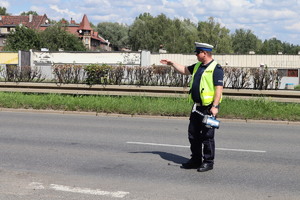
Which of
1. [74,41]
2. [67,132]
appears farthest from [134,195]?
[74,41]

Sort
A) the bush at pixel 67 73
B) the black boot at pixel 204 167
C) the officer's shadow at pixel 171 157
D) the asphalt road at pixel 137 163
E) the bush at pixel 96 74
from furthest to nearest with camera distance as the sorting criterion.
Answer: the bush at pixel 67 73 < the bush at pixel 96 74 < the officer's shadow at pixel 171 157 < the black boot at pixel 204 167 < the asphalt road at pixel 137 163

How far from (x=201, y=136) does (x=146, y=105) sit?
7621 mm

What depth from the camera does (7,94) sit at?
1638 cm

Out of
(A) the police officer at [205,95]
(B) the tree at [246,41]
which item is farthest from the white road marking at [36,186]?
(B) the tree at [246,41]

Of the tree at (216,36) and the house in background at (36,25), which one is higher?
the house in background at (36,25)

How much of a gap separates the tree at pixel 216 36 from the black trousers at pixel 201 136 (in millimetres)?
81036

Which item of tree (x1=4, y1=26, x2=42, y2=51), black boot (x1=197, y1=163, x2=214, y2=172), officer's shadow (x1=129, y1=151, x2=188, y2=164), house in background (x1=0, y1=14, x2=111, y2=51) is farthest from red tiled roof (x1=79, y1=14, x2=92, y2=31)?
black boot (x1=197, y1=163, x2=214, y2=172)

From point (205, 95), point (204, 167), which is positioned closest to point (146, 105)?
point (204, 167)

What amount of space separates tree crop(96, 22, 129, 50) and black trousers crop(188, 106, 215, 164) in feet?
394

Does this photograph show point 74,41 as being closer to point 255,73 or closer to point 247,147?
point 255,73

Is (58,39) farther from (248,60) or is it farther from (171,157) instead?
(171,157)

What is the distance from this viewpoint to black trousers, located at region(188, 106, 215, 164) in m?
6.52

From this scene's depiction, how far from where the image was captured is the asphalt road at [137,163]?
18.5ft

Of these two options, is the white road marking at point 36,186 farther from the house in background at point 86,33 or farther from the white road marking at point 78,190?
the house in background at point 86,33
